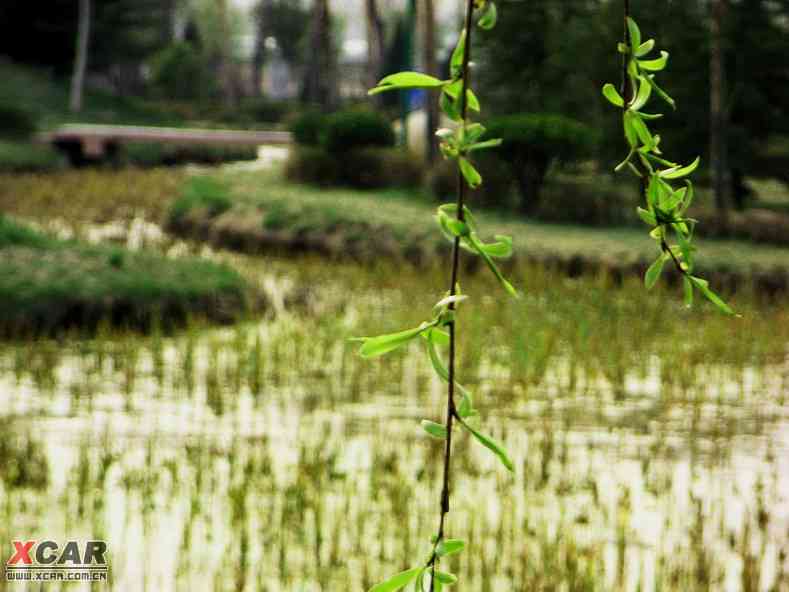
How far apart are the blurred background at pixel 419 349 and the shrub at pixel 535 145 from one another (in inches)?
1.5

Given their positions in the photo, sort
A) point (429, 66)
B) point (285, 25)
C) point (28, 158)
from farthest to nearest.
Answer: point (285, 25) → point (28, 158) → point (429, 66)

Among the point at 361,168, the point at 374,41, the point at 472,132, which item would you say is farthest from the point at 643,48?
the point at 374,41

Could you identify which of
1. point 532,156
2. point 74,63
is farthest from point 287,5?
point 532,156

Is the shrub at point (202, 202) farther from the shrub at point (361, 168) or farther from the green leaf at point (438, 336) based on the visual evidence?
the green leaf at point (438, 336)

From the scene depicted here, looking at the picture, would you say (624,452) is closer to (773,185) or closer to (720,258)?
(720,258)

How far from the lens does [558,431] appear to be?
7.43 m

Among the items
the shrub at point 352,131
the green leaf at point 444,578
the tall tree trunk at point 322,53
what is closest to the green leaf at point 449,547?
the green leaf at point 444,578

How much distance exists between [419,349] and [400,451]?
11.0 ft

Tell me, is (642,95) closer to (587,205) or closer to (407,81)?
(407,81)

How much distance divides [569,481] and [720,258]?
7.78 m

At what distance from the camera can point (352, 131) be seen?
2095cm

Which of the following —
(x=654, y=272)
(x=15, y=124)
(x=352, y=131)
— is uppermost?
(x=15, y=124)

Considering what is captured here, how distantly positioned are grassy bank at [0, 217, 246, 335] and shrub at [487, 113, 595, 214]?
21.7ft

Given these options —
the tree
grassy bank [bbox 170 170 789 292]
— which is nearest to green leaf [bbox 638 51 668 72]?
grassy bank [bbox 170 170 789 292]
